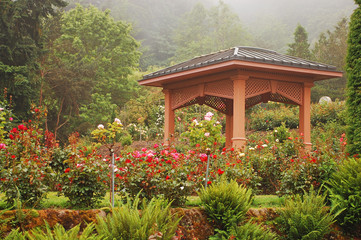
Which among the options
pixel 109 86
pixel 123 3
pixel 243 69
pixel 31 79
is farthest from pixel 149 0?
pixel 243 69

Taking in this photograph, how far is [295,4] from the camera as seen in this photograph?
74.4 metres

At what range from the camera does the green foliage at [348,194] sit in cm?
544

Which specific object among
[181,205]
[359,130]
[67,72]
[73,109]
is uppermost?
[67,72]

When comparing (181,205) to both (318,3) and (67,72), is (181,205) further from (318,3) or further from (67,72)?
(318,3)

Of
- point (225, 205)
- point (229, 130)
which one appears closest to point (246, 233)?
point (225, 205)

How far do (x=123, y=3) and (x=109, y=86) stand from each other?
116ft

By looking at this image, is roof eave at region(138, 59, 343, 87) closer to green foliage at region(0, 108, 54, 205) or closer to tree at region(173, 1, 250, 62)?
green foliage at region(0, 108, 54, 205)

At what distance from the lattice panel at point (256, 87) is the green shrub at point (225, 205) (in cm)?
468

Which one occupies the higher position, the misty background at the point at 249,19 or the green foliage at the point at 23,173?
the misty background at the point at 249,19

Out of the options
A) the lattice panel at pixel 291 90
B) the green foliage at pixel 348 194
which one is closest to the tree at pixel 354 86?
the green foliage at pixel 348 194

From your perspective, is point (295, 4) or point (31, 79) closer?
point (31, 79)

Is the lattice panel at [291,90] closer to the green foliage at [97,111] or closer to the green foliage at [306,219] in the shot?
the green foliage at [306,219]

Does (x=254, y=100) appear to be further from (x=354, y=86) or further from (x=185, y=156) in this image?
(x=185, y=156)

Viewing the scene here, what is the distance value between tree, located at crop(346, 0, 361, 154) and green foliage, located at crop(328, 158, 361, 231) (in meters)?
1.40
